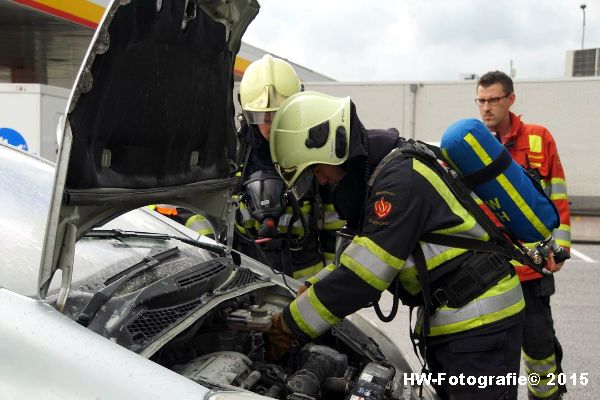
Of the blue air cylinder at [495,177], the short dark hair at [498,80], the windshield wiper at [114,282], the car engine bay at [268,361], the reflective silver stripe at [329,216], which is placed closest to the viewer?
the windshield wiper at [114,282]

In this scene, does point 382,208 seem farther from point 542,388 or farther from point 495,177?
point 542,388

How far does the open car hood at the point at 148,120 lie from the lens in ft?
5.08

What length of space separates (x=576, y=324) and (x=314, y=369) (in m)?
4.34

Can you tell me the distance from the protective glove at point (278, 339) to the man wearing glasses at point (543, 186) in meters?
1.56

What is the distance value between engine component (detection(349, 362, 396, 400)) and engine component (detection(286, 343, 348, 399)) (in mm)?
114

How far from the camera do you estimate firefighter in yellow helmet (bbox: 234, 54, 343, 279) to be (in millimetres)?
3436

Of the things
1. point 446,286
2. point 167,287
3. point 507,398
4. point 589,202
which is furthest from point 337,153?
point 589,202

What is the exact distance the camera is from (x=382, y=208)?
2.21 m

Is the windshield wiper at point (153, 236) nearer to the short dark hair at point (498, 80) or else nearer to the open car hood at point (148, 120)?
the open car hood at point (148, 120)

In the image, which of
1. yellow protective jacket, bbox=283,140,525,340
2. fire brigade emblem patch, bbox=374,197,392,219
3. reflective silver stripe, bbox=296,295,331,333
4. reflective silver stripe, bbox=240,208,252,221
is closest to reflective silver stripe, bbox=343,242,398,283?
yellow protective jacket, bbox=283,140,525,340

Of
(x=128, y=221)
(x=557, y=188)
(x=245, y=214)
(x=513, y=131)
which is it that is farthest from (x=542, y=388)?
(x=128, y=221)

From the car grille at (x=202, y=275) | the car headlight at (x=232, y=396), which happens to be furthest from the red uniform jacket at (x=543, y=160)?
the car headlight at (x=232, y=396)

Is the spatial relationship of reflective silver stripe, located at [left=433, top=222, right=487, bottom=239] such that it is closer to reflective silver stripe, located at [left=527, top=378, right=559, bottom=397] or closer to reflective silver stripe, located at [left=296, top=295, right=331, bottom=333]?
reflective silver stripe, located at [left=296, top=295, right=331, bottom=333]

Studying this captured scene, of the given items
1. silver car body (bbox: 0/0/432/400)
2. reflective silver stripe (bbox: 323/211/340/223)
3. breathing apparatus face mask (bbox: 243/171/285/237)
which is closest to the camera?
silver car body (bbox: 0/0/432/400)
